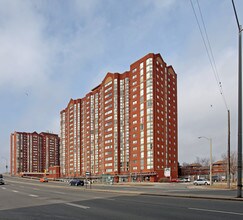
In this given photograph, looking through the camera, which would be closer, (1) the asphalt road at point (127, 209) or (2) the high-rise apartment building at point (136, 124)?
(1) the asphalt road at point (127, 209)

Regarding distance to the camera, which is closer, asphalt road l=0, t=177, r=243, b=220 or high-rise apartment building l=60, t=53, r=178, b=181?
asphalt road l=0, t=177, r=243, b=220

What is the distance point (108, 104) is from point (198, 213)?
117827mm

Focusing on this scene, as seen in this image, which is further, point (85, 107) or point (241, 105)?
point (85, 107)

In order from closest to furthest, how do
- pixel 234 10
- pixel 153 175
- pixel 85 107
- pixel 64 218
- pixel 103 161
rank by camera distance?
pixel 64 218 < pixel 234 10 < pixel 153 175 < pixel 103 161 < pixel 85 107

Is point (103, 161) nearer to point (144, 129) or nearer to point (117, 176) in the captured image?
point (117, 176)

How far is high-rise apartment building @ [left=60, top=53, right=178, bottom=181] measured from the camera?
354 ft

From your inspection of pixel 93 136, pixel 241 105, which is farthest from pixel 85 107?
pixel 241 105

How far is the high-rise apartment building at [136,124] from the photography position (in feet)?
354

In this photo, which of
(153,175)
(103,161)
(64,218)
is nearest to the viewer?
(64,218)

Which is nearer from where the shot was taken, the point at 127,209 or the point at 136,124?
the point at 127,209

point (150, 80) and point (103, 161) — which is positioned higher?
point (150, 80)

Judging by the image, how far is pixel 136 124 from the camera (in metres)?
114

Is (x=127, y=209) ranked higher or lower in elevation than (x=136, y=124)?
lower

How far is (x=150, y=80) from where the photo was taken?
110m
